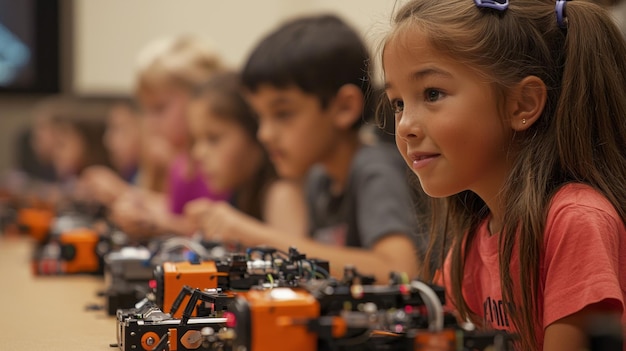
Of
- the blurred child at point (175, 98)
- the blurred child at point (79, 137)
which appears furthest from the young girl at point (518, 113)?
the blurred child at point (79, 137)

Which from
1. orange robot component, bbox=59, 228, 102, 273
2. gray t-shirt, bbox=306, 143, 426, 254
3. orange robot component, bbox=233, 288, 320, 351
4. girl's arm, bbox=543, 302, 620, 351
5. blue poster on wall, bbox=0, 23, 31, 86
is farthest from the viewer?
blue poster on wall, bbox=0, 23, 31, 86

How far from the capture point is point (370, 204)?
7.88 ft

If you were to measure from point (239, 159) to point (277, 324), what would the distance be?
2.14 m

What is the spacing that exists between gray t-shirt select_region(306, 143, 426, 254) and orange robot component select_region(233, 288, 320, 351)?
43.1 inches

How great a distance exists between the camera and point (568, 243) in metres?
1.30

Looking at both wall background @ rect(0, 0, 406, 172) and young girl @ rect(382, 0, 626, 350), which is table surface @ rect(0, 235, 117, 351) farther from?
wall background @ rect(0, 0, 406, 172)

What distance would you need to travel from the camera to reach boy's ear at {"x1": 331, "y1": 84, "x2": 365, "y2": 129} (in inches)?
101

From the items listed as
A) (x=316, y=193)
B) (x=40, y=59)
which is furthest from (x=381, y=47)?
(x=40, y=59)

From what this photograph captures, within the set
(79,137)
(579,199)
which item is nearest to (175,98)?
(79,137)

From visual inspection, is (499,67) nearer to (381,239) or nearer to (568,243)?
(568,243)

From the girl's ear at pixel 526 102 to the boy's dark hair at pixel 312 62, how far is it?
1077 millimetres

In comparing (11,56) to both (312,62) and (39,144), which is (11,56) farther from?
(312,62)

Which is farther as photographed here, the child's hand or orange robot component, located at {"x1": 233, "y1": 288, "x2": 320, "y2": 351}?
the child's hand

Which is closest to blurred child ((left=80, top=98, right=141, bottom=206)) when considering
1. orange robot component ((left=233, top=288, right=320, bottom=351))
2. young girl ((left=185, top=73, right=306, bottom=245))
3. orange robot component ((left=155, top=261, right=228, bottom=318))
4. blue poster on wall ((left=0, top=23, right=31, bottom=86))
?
blue poster on wall ((left=0, top=23, right=31, bottom=86))
